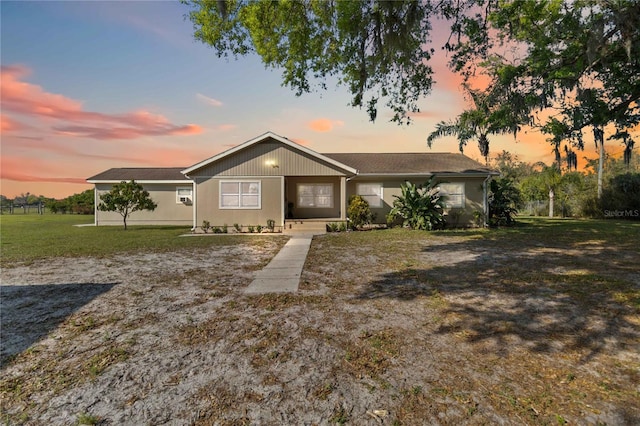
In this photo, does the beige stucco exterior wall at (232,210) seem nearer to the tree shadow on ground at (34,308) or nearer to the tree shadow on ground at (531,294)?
the tree shadow on ground at (531,294)

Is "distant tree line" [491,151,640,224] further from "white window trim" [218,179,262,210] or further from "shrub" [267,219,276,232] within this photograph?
"white window trim" [218,179,262,210]

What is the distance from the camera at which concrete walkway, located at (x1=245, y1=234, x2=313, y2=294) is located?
555 cm

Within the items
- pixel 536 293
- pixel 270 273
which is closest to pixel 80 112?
pixel 270 273

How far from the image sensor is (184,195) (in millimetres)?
21281

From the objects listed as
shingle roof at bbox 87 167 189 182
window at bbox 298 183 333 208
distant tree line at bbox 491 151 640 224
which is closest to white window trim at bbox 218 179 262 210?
window at bbox 298 183 333 208

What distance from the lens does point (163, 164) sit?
2488cm

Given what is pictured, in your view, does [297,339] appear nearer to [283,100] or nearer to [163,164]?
Result: [283,100]

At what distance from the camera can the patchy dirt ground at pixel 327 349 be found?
234cm

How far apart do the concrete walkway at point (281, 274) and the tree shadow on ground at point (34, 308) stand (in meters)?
2.62

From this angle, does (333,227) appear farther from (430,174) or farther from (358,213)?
(430,174)

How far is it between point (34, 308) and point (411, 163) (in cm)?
1743

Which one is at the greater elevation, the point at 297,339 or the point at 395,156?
the point at 395,156

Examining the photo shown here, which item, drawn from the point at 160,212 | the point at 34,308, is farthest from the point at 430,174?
the point at 160,212

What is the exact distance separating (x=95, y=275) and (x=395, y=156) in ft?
57.6
